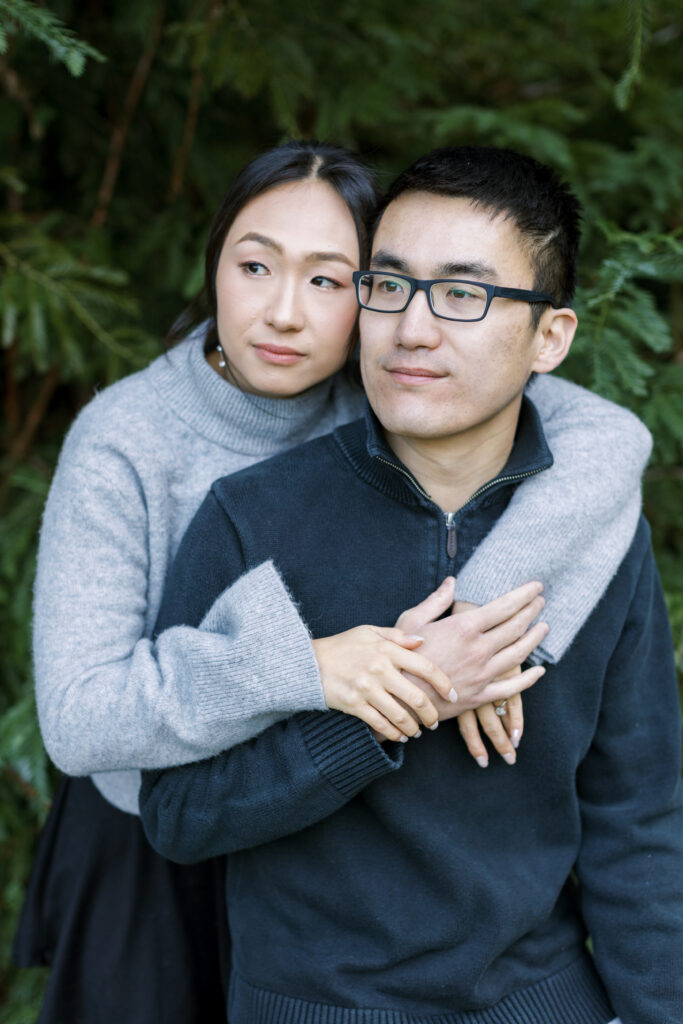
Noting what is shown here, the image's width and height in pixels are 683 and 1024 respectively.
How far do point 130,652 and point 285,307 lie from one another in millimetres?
750

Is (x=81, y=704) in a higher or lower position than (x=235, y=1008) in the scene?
higher

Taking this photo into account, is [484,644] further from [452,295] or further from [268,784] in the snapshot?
[452,295]

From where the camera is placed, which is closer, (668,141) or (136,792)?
(136,792)

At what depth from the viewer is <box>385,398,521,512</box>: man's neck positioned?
175 cm

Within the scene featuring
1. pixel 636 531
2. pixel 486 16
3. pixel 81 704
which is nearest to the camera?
pixel 81 704

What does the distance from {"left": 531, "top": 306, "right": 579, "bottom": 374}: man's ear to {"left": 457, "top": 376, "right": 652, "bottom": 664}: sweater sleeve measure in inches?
6.3

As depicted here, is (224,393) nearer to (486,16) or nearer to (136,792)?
(136,792)

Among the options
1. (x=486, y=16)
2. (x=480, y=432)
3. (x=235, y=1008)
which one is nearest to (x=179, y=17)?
(x=486, y=16)

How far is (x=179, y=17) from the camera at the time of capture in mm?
2949

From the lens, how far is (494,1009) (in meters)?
1.64

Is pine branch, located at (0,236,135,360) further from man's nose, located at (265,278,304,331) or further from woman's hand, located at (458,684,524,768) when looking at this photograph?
woman's hand, located at (458,684,524,768)

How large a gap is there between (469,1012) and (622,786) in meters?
0.52

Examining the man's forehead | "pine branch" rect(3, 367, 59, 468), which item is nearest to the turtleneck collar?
the man's forehead

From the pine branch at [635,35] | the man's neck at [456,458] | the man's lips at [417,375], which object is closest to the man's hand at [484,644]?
the man's neck at [456,458]
